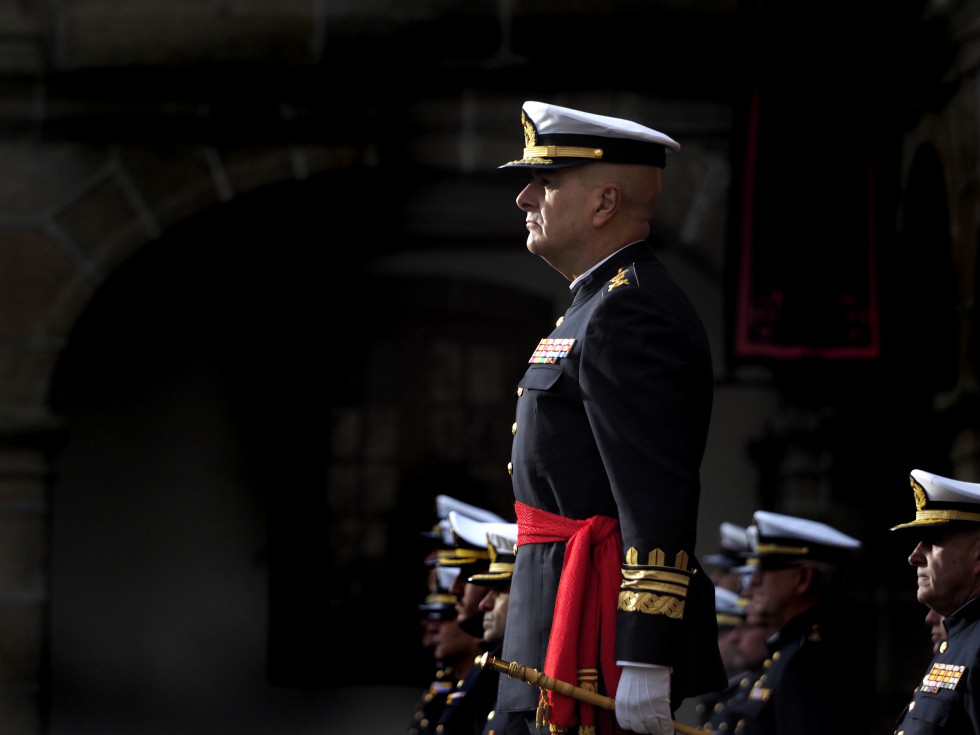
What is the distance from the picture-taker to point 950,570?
4449mm

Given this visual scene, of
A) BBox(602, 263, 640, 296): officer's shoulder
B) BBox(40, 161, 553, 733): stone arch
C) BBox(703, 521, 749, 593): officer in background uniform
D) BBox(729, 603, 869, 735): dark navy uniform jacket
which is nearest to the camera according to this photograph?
BBox(602, 263, 640, 296): officer's shoulder

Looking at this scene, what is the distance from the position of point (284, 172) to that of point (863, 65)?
2.98 metres

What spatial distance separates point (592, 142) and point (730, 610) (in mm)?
4951

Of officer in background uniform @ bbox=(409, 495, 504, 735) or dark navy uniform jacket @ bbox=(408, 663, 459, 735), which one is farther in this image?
dark navy uniform jacket @ bbox=(408, 663, 459, 735)

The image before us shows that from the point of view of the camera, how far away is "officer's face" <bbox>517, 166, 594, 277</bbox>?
3520 mm

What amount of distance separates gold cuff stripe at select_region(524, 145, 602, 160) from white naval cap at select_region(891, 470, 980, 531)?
1482 mm

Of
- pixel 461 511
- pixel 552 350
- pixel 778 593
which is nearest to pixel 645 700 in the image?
pixel 552 350

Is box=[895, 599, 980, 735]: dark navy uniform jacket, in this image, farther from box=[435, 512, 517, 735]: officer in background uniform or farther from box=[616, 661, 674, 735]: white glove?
box=[435, 512, 517, 735]: officer in background uniform

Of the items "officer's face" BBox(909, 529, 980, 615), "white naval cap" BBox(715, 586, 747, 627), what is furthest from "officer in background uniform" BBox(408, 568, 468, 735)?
"officer's face" BBox(909, 529, 980, 615)

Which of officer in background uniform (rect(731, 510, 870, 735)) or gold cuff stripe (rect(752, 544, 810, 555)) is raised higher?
gold cuff stripe (rect(752, 544, 810, 555))

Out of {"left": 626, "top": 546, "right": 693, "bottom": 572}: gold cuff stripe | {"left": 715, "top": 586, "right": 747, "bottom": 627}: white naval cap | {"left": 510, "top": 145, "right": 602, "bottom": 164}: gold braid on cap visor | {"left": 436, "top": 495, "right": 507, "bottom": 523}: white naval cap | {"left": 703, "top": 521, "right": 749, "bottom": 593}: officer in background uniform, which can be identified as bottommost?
{"left": 715, "top": 586, "right": 747, "bottom": 627}: white naval cap

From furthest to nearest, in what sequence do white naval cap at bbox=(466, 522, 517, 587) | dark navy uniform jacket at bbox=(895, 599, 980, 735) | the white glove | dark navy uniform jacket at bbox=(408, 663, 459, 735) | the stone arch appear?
the stone arch → dark navy uniform jacket at bbox=(408, 663, 459, 735) → white naval cap at bbox=(466, 522, 517, 587) → dark navy uniform jacket at bbox=(895, 599, 980, 735) → the white glove

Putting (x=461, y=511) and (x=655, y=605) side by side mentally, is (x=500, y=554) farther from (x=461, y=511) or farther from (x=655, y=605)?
(x=655, y=605)

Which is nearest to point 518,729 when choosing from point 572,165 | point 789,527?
point 572,165
